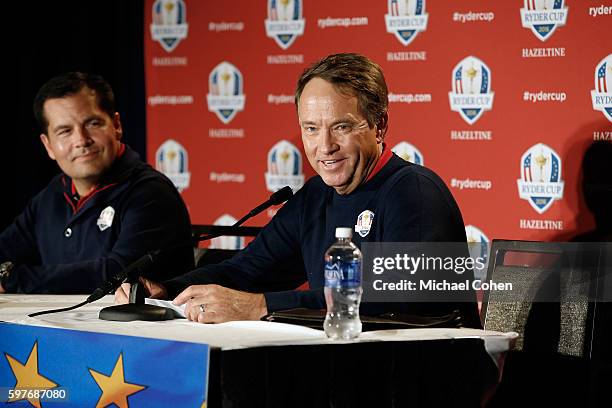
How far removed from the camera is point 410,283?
230 cm

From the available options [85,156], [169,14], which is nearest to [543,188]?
[85,156]

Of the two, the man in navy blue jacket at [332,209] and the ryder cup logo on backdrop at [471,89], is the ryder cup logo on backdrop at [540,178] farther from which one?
the man in navy blue jacket at [332,209]

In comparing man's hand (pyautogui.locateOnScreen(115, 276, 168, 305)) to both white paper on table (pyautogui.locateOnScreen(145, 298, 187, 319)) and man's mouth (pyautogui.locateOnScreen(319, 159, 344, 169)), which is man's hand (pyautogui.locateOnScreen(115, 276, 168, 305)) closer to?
white paper on table (pyautogui.locateOnScreen(145, 298, 187, 319))

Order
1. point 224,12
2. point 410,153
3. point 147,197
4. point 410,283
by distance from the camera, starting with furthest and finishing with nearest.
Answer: point 224,12 → point 410,153 → point 147,197 → point 410,283

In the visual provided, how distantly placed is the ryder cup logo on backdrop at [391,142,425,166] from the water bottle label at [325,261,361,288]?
209cm

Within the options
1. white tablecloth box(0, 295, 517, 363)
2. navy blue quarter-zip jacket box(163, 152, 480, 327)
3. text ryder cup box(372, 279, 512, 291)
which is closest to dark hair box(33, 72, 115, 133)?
navy blue quarter-zip jacket box(163, 152, 480, 327)

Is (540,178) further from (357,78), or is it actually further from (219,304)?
(219,304)

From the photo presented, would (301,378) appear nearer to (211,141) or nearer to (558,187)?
(558,187)

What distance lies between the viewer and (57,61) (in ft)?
16.3

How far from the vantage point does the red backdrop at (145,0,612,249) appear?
3723 millimetres

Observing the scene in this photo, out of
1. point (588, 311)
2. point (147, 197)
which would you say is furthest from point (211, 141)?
point (588, 311)

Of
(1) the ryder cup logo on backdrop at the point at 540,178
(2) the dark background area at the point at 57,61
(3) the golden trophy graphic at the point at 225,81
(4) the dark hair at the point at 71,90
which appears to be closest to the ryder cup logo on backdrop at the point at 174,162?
(2) the dark background area at the point at 57,61

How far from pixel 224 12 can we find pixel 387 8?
0.94 metres

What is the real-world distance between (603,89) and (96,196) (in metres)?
2.05
